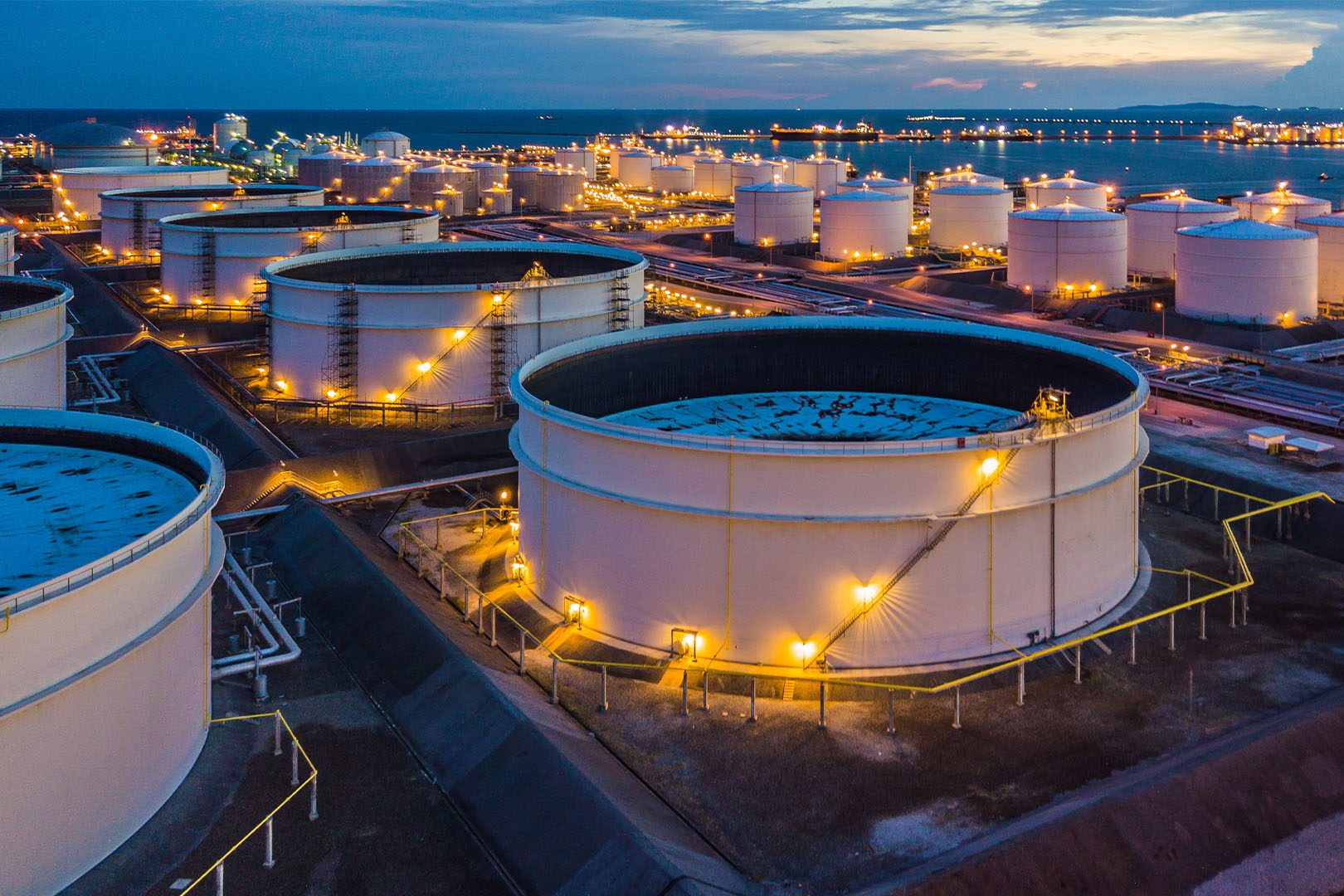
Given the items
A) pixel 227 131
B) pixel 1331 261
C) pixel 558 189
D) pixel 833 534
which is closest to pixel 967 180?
pixel 558 189

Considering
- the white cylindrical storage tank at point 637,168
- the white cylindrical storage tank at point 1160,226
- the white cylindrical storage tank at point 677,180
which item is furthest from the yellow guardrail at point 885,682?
the white cylindrical storage tank at point 637,168

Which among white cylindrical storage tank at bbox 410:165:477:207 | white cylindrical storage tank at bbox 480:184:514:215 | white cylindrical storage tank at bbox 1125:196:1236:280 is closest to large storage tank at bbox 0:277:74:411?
white cylindrical storage tank at bbox 1125:196:1236:280

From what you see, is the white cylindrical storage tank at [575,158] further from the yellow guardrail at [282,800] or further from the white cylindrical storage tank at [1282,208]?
the yellow guardrail at [282,800]

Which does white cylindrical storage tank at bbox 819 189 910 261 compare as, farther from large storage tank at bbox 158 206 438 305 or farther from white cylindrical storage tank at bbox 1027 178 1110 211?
large storage tank at bbox 158 206 438 305

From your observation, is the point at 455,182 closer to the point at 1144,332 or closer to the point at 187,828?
the point at 1144,332

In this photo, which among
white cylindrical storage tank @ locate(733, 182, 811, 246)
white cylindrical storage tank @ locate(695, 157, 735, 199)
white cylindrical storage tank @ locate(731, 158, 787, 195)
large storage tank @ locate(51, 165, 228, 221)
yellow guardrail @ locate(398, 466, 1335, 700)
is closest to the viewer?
yellow guardrail @ locate(398, 466, 1335, 700)

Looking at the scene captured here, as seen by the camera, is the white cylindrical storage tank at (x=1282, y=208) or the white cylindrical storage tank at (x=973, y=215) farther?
the white cylindrical storage tank at (x=973, y=215)

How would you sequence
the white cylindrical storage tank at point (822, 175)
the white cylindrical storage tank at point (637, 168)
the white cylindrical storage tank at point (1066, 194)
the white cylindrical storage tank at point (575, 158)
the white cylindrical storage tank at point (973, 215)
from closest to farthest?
the white cylindrical storage tank at point (973, 215)
the white cylindrical storage tank at point (1066, 194)
the white cylindrical storage tank at point (822, 175)
the white cylindrical storage tank at point (575, 158)
the white cylindrical storage tank at point (637, 168)
